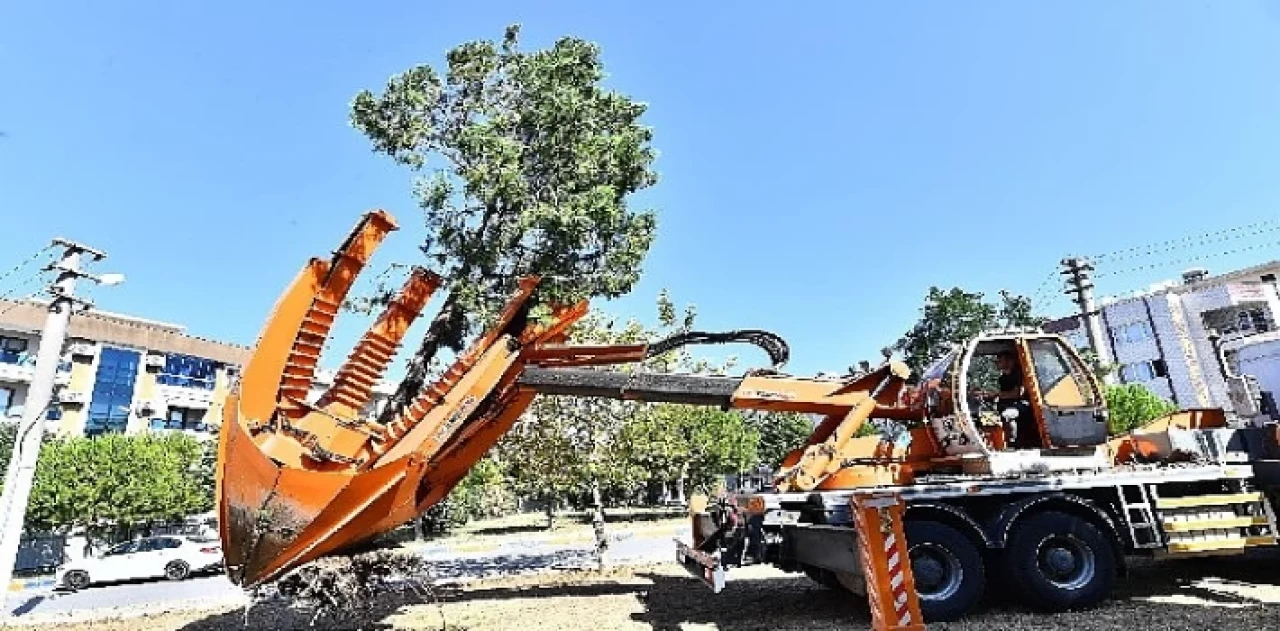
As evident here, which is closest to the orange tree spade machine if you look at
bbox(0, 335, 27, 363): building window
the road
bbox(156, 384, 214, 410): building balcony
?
the road

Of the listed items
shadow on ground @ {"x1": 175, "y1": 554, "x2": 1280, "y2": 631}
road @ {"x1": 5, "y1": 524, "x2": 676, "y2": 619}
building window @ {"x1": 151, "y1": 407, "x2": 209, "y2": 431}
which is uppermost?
building window @ {"x1": 151, "y1": 407, "x2": 209, "y2": 431}

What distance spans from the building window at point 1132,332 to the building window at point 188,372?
194 feet

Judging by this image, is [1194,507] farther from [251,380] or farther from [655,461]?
[655,461]

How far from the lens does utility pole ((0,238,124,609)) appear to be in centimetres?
1314

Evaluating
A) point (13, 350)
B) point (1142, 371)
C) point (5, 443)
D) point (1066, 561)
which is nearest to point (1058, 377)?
point (1066, 561)

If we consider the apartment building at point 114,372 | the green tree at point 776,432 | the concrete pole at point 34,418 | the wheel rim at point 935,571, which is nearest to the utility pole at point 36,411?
the concrete pole at point 34,418

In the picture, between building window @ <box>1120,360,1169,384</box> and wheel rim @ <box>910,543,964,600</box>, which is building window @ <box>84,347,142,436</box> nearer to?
wheel rim @ <box>910,543,964,600</box>

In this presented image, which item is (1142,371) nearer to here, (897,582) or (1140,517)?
(1140,517)

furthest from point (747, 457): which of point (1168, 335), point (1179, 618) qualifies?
point (1179, 618)

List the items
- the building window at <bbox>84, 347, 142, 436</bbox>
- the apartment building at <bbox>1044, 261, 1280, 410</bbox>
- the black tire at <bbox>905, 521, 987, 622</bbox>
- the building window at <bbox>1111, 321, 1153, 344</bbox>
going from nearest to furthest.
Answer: the black tire at <bbox>905, 521, 987, 622</bbox>
the building window at <bbox>84, 347, 142, 436</bbox>
the apartment building at <bbox>1044, 261, 1280, 410</bbox>
the building window at <bbox>1111, 321, 1153, 344</bbox>

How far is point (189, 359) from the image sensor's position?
49031 millimetres

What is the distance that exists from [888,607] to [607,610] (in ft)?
15.0

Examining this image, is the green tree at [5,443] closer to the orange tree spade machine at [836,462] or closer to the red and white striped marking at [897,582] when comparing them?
the orange tree spade machine at [836,462]

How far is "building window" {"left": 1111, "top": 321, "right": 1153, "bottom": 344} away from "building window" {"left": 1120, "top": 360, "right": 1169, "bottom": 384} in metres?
1.54
